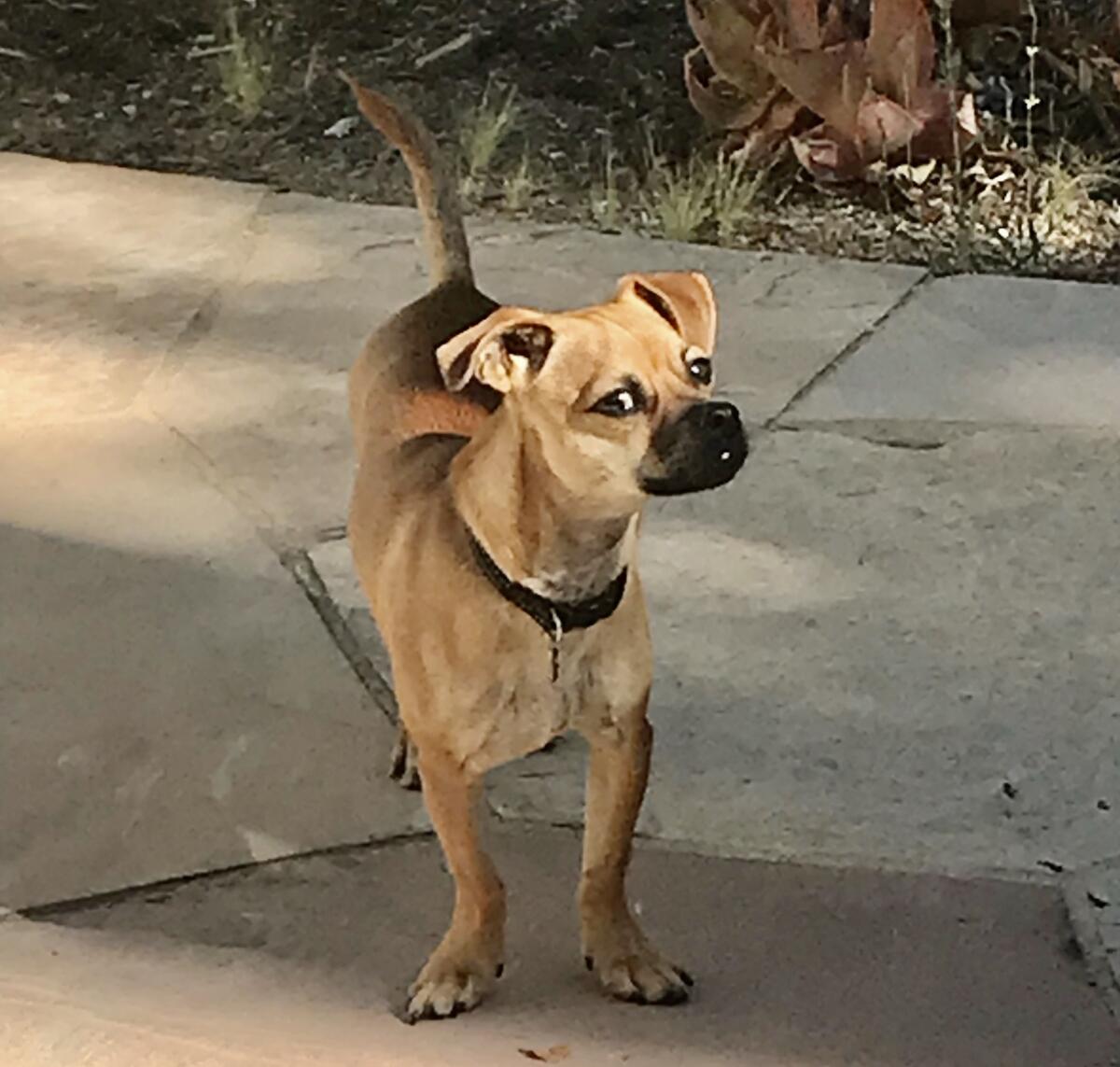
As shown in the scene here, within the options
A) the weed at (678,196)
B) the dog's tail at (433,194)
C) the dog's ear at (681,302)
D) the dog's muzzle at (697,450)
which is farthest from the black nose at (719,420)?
the weed at (678,196)

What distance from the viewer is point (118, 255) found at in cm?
509

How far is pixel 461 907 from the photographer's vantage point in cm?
264

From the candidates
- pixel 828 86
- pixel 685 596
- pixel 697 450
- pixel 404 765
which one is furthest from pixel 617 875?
pixel 828 86

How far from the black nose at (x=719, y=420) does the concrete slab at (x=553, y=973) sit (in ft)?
2.70

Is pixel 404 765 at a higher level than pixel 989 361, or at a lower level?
higher

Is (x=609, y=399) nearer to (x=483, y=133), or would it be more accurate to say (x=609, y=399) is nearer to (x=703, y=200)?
(x=703, y=200)

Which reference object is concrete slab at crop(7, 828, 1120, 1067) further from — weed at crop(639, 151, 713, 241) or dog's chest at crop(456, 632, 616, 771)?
weed at crop(639, 151, 713, 241)

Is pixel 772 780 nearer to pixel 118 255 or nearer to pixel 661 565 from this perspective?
pixel 661 565

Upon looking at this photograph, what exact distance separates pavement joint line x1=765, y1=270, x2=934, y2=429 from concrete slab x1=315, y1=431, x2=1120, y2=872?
131 millimetres

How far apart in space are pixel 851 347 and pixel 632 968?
2.24 meters

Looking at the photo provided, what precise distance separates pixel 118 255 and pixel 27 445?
108 centimetres

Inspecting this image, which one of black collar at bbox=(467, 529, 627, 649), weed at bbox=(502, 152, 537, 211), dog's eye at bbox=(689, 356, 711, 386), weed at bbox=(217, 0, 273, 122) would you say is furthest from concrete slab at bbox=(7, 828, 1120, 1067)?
weed at bbox=(217, 0, 273, 122)

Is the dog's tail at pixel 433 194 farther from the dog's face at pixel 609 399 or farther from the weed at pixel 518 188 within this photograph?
the weed at pixel 518 188

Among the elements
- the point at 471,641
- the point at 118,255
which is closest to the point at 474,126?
the point at 118,255
